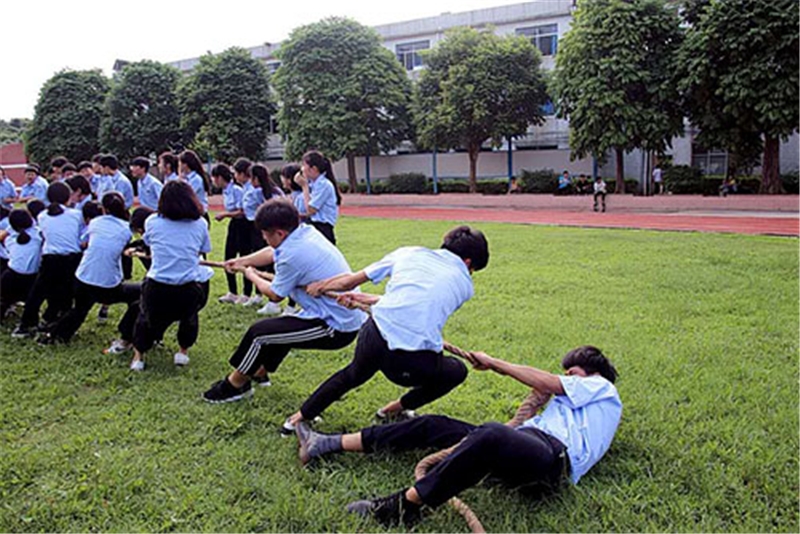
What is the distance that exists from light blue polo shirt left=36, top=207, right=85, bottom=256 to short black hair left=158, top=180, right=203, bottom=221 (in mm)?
1510

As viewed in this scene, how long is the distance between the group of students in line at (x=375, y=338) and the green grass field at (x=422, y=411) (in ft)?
0.54

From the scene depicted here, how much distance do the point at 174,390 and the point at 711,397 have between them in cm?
328

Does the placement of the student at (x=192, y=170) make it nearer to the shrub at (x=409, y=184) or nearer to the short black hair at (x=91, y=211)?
the short black hair at (x=91, y=211)

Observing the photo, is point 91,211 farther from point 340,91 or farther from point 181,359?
point 340,91

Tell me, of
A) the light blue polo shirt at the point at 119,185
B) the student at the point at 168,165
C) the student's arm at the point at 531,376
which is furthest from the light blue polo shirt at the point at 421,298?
the light blue polo shirt at the point at 119,185

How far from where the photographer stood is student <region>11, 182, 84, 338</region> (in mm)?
5094

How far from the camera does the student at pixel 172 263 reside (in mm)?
4105

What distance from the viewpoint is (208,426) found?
334cm

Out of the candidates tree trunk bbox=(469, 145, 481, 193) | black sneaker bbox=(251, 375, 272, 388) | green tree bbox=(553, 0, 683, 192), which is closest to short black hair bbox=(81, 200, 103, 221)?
black sneaker bbox=(251, 375, 272, 388)

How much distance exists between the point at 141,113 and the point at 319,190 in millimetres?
26045

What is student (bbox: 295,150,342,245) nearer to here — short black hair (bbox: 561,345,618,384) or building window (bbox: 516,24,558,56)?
short black hair (bbox: 561,345,618,384)

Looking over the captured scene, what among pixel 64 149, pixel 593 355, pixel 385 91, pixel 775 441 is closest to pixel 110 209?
pixel 593 355

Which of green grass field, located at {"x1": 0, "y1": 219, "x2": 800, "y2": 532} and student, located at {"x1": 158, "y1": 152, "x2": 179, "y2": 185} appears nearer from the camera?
green grass field, located at {"x1": 0, "y1": 219, "x2": 800, "y2": 532}

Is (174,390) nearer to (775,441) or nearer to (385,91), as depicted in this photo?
(775,441)
